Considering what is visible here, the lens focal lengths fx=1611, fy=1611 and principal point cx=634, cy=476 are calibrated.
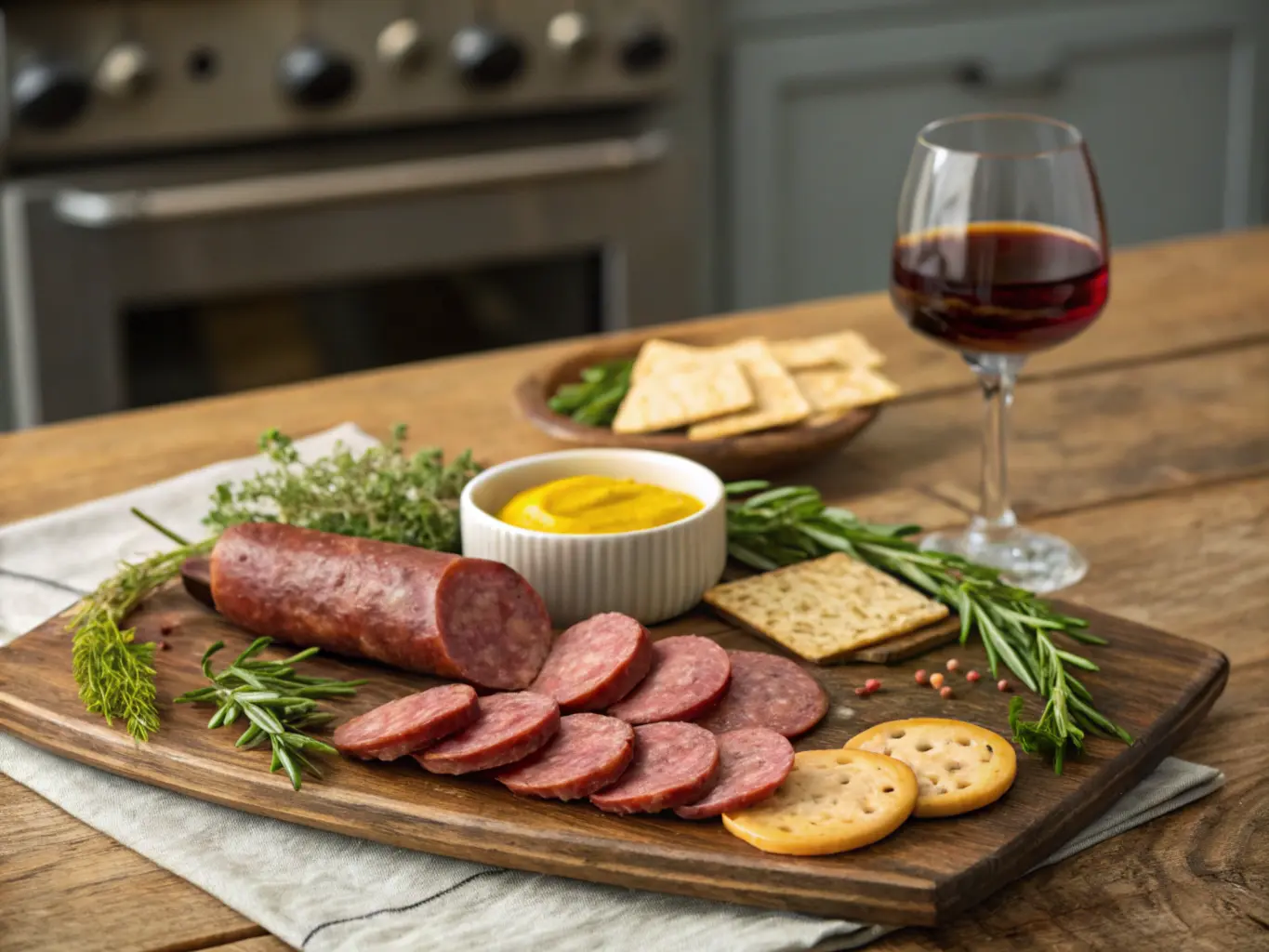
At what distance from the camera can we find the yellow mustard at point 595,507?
127 centimetres

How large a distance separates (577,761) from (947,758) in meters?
0.23

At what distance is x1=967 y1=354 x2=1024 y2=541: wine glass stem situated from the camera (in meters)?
1.41

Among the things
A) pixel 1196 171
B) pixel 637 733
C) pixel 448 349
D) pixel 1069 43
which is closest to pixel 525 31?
pixel 448 349

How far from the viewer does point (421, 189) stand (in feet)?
Result: 9.38

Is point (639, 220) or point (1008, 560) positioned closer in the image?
point (1008, 560)

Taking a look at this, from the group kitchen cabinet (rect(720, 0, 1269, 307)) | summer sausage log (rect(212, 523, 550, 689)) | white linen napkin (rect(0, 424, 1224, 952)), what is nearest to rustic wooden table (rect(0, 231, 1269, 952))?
white linen napkin (rect(0, 424, 1224, 952))

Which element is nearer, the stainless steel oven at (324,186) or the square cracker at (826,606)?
the square cracker at (826,606)

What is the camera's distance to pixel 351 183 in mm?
2814

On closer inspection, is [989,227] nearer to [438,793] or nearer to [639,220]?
[438,793]

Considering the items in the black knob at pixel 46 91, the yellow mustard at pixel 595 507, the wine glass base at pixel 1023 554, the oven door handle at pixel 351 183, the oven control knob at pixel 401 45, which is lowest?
the wine glass base at pixel 1023 554

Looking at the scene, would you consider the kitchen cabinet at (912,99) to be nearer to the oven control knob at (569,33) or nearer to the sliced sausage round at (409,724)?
the oven control knob at (569,33)

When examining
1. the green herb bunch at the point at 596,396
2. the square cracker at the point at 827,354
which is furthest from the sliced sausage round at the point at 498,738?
the square cracker at the point at 827,354

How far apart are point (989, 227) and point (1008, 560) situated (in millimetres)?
288

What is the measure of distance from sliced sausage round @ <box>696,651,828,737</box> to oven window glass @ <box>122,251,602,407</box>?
1.94m
